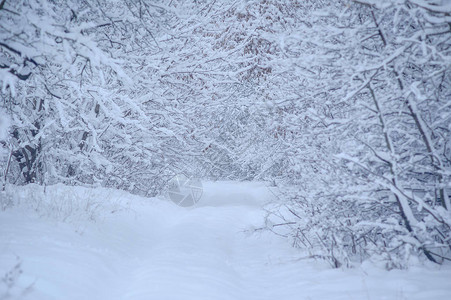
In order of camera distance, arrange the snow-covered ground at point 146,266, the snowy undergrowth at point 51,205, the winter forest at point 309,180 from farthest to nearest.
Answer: the snowy undergrowth at point 51,205
the winter forest at point 309,180
the snow-covered ground at point 146,266

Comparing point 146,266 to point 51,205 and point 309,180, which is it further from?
point 309,180

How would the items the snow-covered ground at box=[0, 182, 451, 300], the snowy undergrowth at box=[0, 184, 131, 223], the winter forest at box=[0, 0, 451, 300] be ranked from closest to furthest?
the snow-covered ground at box=[0, 182, 451, 300]
the winter forest at box=[0, 0, 451, 300]
the snowy undergrowth at box=[0, 184, 131, 223]

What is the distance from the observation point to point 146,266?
5359 mm

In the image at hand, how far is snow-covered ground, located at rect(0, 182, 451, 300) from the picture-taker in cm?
380

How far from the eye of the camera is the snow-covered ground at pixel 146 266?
150 inches

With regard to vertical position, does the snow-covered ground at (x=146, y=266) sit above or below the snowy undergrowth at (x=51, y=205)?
below

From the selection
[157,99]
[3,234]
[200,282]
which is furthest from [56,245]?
[157,99]

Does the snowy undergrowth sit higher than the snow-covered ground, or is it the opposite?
the snowy undergrowth

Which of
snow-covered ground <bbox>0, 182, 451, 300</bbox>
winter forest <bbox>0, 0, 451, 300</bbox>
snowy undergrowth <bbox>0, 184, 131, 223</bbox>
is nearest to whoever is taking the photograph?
snow-covered ground <bbox>0, 182, 451, 300</bbox>

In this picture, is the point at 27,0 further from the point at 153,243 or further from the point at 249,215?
the point at 249,215

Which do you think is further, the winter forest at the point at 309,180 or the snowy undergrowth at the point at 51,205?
the snowy undergrowth at the point at 51,205

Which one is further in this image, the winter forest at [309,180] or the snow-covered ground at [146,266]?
the winter forest at [309,180]

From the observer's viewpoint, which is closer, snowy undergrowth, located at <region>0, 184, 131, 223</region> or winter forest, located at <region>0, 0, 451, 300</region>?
winter forest, located at <region>0, 0, 451, 300</region>

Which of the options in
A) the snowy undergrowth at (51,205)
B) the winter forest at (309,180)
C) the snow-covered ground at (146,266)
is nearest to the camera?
→ the snow-covered ground at (146,266)
